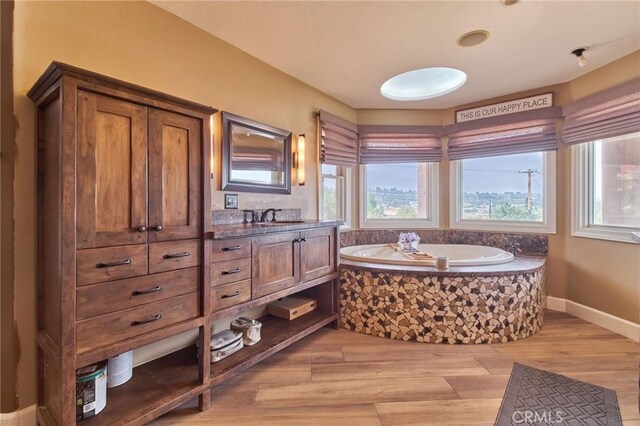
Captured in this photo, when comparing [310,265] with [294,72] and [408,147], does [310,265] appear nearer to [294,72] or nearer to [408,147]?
[294,72]

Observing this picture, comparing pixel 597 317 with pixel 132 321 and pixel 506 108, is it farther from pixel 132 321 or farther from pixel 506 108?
pixel 132 321

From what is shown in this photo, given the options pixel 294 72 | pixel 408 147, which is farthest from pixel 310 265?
pixel 408 147

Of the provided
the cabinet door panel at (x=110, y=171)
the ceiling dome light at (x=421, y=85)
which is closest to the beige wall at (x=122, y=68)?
the cabinet door panel at (x=110, y=171)

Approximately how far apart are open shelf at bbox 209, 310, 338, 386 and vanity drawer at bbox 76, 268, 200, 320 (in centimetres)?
56

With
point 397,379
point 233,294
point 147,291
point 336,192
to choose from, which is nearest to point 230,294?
point 233,294

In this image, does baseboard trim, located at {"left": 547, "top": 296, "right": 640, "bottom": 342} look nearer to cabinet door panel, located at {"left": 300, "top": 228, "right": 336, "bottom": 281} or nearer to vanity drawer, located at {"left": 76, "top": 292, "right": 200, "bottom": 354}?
cabinet door panel, located at {"left": 300, "top": 228, "right": 336, "bottom": 281}

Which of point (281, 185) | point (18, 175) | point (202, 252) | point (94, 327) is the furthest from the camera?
point (281, 185)

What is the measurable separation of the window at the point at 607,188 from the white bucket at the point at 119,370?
3.80 metres

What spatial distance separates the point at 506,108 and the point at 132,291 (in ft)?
12.7

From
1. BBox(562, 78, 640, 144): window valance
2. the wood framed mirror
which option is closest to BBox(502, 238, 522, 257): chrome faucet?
BBox(562, 78, 640, 144): window valance

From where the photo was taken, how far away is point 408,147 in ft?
12.2

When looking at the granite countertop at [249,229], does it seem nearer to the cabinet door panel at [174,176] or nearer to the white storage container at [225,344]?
the cabinet door panel at [174,176]

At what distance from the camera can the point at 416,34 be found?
7.02ft

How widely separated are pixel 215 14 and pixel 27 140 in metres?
1.30
